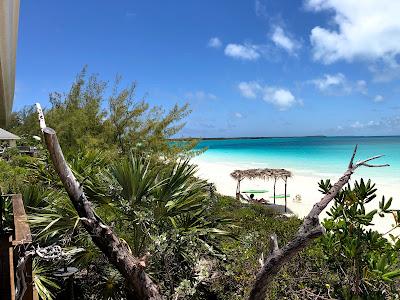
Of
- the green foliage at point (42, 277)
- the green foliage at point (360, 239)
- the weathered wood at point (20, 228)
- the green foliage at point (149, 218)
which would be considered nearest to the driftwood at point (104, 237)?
the green foliage at point (149, 218)

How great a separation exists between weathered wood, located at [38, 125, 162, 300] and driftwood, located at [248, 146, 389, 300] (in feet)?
3.86

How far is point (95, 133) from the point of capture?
57.9 ft

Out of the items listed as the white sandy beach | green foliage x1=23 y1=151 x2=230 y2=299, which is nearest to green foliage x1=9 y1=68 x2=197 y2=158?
the white sandy beach

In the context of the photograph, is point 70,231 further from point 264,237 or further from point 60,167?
point 264,237

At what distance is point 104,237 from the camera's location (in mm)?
3918

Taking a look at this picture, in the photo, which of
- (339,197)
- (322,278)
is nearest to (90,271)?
(322,278)

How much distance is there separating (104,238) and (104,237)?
0.4 inches

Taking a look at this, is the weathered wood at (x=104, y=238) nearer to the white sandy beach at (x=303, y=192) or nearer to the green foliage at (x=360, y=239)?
the green foliage at (x=360, y=239)

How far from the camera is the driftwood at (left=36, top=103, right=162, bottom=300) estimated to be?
3795mm

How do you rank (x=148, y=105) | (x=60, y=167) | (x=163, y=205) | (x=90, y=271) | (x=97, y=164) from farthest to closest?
(x=148, y=105) < (x=97, y=164) < (x=90, y=271) < (x=163, y=205) < (x=60, y=167)

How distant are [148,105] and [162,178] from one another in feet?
42.7

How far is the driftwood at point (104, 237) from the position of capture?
3795 millimetres

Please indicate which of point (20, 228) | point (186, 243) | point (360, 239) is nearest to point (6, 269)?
point (20, 228)

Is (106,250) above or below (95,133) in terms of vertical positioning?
below
